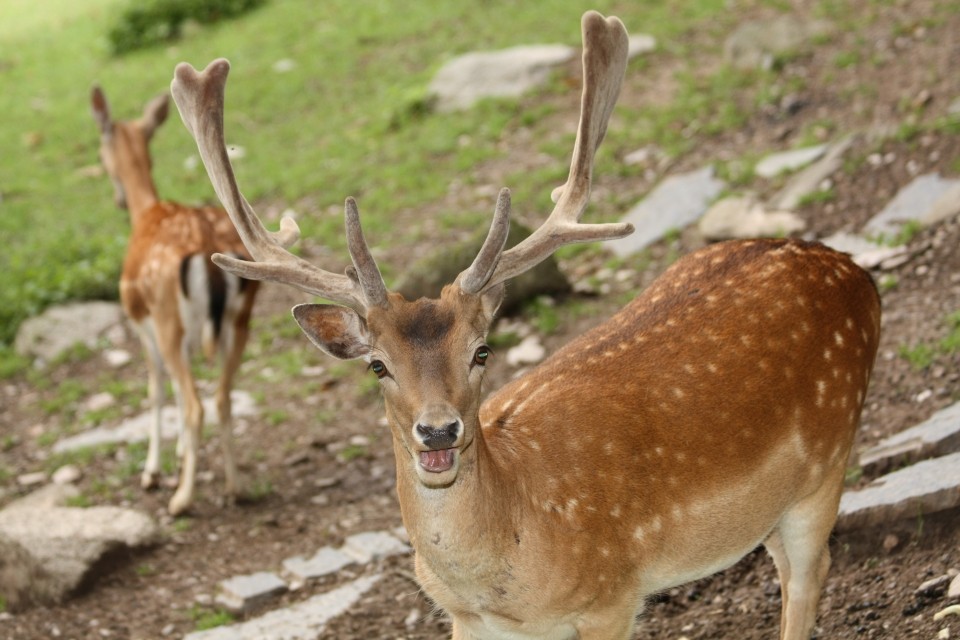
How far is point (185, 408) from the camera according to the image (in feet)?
25.1

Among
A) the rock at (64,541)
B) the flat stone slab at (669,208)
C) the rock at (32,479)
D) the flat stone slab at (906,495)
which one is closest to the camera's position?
the flat stone slab at (906,495)

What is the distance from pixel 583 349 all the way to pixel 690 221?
4571 millimetres

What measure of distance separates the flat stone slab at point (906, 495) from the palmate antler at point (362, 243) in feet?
6.05

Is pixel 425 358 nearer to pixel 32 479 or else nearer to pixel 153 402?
pixel 153 402

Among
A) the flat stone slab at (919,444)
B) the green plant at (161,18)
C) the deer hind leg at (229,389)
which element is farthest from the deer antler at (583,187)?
the green plant at (161,18)

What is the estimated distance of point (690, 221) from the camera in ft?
30.2

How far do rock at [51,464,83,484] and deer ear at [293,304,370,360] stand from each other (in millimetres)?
4387

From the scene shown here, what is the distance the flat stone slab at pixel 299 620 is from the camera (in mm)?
5859

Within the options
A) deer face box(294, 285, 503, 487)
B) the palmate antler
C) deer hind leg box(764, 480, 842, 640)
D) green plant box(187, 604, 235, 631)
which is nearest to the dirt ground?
green plant box(187, 604, 235, 631)

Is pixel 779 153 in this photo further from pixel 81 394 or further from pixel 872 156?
pixel 81 394

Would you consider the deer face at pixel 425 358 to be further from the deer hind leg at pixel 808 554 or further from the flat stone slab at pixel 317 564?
the flat stone slab at pixel 317 564

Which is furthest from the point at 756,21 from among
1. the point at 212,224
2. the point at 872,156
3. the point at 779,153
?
the point at 212,224

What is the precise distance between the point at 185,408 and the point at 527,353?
2.25m

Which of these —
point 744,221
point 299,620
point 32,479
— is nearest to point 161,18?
point 32,479
